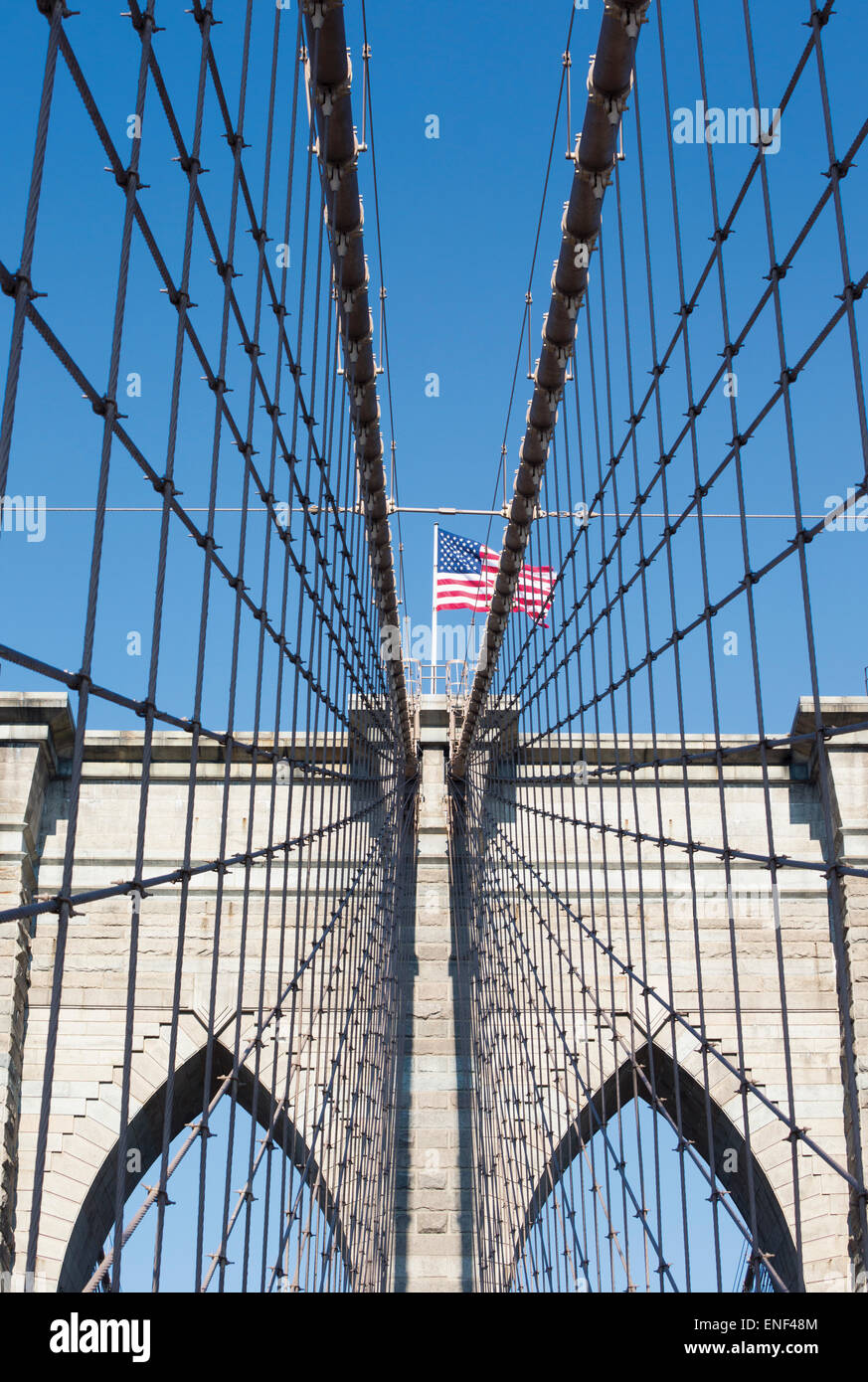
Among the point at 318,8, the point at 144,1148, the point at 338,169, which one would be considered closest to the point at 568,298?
the point at 338,169

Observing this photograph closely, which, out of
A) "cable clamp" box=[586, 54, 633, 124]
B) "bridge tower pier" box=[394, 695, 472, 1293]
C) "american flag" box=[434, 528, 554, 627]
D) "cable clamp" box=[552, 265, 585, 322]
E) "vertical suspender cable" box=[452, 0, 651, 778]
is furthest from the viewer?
"american flag" box=[434, 528, 554, 627]

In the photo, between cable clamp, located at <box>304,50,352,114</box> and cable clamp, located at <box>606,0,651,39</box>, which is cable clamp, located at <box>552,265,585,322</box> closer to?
cable clamp, located at <box>304,50,352,114</box>

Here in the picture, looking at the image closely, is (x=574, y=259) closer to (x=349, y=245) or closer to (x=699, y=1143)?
(x=349, y=245)

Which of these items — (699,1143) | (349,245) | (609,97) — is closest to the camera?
(609,97)

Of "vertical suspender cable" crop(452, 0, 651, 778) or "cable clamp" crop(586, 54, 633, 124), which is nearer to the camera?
"vertical suspender cable" crop(452, 0, 651, 778)

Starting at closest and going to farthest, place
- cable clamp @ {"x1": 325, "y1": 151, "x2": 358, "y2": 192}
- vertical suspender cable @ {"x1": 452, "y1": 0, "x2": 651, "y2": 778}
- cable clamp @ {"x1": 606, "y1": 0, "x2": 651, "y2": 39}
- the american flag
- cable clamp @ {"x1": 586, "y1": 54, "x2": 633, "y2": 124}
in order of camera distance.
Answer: cable clamp @ {"x1": 606, "y1": 0, "x2": 651, "y2": 39} → vertical suspender cable @ {"x1": 452, "y1": 0, "x2": 651, "y2": 778} → cable clamp @ {"x1": 586, "y1": 54, "x2": 633, "y2": 124} → cable clamp @ {"x1": 325, "y1": 151, "x2": 358, "y2": 192} → the american flag

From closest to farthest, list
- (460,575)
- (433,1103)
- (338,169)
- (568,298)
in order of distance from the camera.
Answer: (338,169) < (568,298) < (433,1103) < (460,575)

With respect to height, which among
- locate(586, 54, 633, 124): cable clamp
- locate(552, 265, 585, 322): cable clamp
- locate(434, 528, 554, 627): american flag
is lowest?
locate(586, 54, 633, 124): cable clamp

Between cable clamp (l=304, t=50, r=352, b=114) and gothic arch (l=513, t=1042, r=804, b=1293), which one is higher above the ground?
cable clamp (l=304, t=50, r=352, b=114)

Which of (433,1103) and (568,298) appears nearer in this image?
(568,298)


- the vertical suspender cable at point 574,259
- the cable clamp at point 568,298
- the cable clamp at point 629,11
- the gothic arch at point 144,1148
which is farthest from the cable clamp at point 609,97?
the gothic arch at point 144,1148

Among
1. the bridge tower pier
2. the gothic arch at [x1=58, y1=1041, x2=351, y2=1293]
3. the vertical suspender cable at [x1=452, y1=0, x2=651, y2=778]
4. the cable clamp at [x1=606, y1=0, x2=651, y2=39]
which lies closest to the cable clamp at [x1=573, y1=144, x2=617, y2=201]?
the vertical suspender cable at [x1=452, y1=0, x2=651, y2=778]
